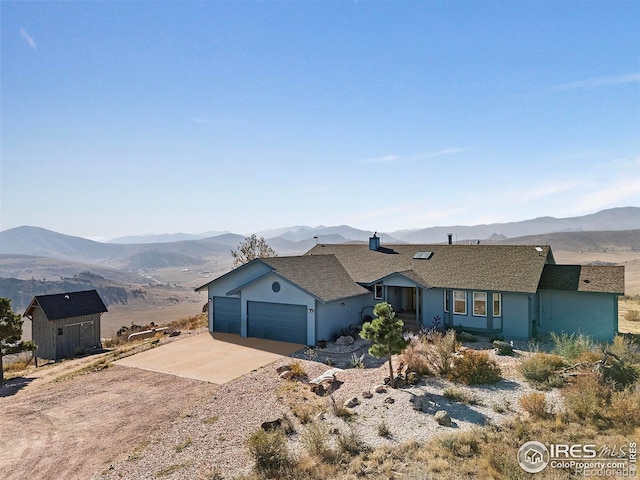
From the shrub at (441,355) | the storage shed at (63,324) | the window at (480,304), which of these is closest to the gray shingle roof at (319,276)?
the window at (480,304)

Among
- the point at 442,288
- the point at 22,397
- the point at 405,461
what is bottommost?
the point at 22,397

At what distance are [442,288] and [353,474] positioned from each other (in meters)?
15.4

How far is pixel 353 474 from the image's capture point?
8328mm

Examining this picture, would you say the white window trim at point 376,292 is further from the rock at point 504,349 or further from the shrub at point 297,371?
the shrub at point 297,371

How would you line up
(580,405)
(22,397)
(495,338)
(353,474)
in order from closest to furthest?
1. (353,474)
2. (580,405)
3. (22,397)
4. (495,338)

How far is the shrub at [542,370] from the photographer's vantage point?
507 inches

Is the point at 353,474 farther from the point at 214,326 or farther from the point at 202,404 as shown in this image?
the point at 214,326

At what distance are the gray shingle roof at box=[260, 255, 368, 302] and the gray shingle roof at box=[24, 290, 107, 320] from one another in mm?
13148

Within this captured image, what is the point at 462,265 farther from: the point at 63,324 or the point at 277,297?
the point at 63,324

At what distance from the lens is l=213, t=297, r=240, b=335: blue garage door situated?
24.7 m

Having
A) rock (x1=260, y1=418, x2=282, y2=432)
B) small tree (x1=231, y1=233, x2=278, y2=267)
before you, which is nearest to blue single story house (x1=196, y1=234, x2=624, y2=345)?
rock (x1=260, y1=418, x2=282, y2=432)

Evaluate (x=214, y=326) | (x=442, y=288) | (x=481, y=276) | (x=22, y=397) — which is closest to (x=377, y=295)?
(x=442, y=288)

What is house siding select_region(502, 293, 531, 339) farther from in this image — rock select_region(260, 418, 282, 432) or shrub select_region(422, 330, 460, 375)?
rock select_region(260, 418, 282, 432)

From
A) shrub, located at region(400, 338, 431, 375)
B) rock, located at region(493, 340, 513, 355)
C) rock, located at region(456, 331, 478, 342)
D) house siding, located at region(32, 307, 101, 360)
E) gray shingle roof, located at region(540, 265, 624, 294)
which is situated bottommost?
house siding, located at region(32, 307, 101, 360)
